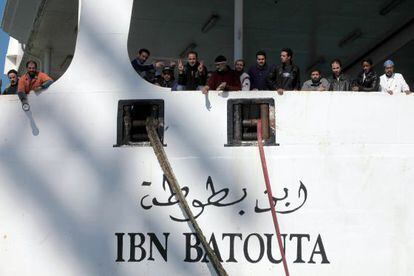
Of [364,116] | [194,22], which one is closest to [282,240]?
[364,116]

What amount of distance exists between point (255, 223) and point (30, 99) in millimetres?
2539

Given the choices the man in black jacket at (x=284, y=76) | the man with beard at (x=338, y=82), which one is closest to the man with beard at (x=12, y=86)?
the man in black jacket at (x=284, y=76)

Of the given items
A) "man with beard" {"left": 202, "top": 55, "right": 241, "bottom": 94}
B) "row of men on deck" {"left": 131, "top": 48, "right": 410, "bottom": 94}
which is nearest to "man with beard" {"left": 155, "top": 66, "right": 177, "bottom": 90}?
"row of men on deck" {"left": 131, "top": 48, "right": 410, "bottom": 94}

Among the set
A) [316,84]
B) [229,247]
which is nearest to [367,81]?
[316,84]

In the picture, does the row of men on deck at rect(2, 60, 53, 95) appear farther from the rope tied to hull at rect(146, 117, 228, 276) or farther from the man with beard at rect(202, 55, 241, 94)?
the man with beard at rect(202, 55, 241, 94)

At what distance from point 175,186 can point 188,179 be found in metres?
0.15

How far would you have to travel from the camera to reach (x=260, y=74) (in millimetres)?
6906

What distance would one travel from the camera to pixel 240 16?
311 inches

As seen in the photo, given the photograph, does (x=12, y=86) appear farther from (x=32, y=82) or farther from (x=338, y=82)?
(x=338, y=82)

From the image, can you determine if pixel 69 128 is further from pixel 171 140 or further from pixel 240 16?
pixel 240 16

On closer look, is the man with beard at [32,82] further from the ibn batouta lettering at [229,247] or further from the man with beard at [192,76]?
the ibn batouta lettering at [229,247]

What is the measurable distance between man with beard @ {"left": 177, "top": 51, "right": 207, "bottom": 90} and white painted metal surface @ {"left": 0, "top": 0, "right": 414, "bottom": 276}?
0.53 meters

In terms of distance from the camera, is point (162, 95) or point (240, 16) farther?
point (240, 16)

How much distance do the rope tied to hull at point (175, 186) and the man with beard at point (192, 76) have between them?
0.73 m
